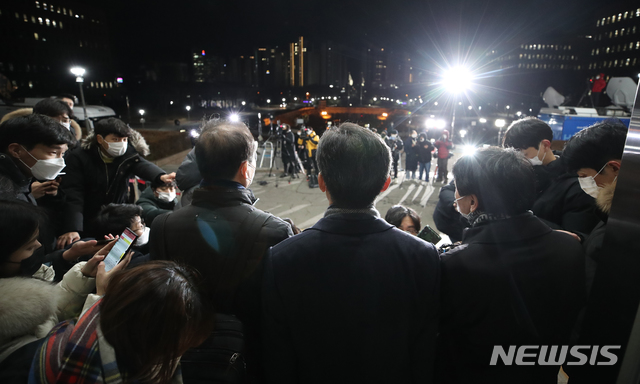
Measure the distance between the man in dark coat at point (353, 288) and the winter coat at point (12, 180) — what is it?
248cm

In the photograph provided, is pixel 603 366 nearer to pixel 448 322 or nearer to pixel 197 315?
pixel 448 322

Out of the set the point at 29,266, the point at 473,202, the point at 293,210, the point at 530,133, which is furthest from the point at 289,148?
the point at 473,202

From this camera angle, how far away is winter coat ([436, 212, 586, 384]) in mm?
1412

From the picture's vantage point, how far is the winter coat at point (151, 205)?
3.74 m

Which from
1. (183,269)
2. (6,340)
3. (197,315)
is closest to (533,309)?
(197,315)

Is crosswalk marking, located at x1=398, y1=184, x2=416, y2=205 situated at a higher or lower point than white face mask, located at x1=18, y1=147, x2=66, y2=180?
lower

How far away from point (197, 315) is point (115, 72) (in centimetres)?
8581

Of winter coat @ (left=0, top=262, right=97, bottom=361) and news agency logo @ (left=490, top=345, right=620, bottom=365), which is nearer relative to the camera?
winter coat @ (left=0, top=262, right=97, bottom=361)

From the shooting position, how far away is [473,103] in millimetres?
78375

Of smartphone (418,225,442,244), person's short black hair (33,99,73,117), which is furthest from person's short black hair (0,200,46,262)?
person's short black hair (33,99,73,117)

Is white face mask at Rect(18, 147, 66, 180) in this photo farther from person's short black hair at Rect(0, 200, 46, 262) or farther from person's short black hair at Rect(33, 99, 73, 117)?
person's short black hair at Rect(0, 200, 46, 262)

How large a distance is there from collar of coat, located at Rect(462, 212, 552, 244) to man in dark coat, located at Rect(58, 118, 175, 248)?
338 cm

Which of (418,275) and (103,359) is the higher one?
(418,275)

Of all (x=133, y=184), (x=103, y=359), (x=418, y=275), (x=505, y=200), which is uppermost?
(x=505, y=200)
